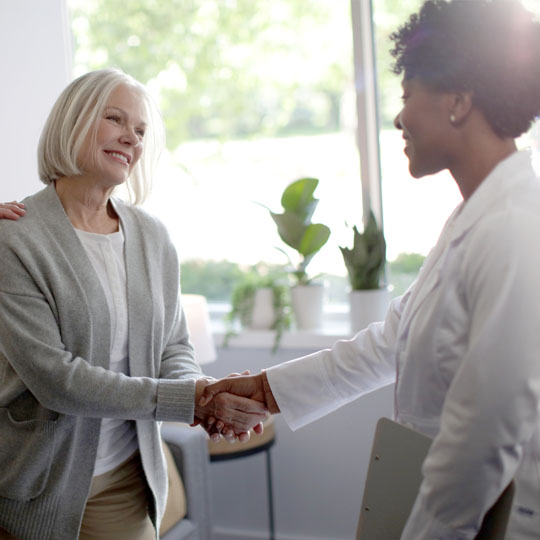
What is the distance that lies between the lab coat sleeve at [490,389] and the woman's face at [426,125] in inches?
8.7

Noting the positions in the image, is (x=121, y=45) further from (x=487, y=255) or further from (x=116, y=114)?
(x=487, y=255)

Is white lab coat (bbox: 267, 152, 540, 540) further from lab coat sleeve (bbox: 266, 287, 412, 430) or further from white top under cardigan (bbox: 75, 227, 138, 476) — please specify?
white top under cardigan (bbox: 75, 227, 138, 476)

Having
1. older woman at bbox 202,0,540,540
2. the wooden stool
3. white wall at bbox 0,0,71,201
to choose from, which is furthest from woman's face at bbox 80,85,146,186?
the wooden stool

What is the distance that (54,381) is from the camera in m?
1.56

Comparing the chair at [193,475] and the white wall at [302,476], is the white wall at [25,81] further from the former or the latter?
the white wall at [302,476]

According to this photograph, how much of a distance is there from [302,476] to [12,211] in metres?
2.11

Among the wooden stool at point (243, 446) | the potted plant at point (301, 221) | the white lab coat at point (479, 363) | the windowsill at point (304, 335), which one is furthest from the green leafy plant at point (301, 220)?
the white lab coat at point (479, 363)

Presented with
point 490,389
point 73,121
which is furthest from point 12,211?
point 490,389

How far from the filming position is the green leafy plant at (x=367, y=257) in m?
2.93

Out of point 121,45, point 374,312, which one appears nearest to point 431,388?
point 374,312

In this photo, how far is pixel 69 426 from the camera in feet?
5.39

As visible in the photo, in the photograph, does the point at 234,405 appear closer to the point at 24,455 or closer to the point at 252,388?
the point at 252,388

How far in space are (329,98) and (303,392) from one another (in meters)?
1.97

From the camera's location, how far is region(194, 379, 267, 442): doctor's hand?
6.19ft
